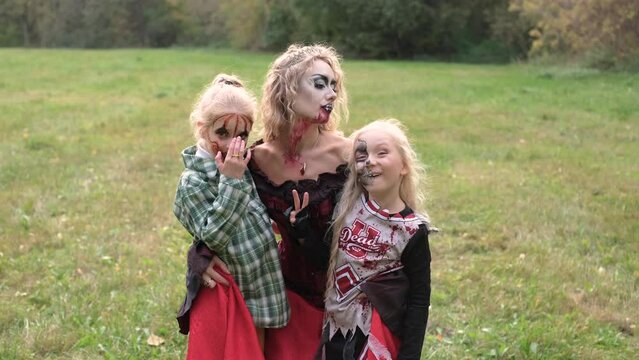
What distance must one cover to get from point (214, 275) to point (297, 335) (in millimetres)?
546

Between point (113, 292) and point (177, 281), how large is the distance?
0.47m

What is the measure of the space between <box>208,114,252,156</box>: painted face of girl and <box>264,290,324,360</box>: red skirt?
76 centimetres

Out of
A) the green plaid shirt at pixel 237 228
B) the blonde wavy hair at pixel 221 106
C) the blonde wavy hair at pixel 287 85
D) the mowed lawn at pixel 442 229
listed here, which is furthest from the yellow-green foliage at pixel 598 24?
the green plaid shirt at pixel 237 228

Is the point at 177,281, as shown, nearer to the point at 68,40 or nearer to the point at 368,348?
the point at 368,348

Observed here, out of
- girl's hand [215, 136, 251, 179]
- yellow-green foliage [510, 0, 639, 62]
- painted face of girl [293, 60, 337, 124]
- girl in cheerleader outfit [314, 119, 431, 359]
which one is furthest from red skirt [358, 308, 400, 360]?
yellow-green foliage [510, 0, 639, 62]

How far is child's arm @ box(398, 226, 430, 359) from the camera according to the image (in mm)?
2574

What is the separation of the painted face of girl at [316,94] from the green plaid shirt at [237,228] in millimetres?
371

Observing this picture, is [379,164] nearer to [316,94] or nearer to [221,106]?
[316,94]

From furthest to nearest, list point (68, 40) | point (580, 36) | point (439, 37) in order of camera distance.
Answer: point (68, 40) → point (439, 37) → point (580, 36)

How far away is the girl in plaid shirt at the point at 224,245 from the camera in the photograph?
8.69 feet

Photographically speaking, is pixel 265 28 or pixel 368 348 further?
pixel 265 28

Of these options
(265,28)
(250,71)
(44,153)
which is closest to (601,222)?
(44,153)

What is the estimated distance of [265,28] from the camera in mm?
49969

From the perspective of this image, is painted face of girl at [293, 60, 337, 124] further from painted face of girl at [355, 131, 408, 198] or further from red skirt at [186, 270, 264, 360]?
red skirt at [186, 270, 264, 360]
